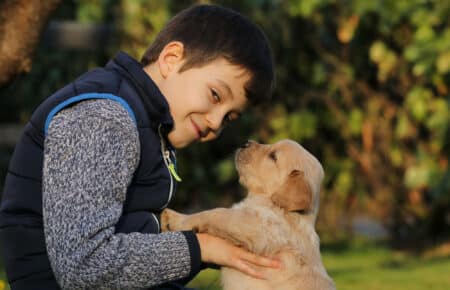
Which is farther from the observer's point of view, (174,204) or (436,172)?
(174,204)

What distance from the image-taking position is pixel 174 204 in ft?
31.0

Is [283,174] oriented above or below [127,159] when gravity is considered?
below

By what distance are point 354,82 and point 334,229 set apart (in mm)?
1906

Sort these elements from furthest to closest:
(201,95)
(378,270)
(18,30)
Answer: (378,270), (18,30), (201,95)

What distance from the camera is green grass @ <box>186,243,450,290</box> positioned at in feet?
21.8

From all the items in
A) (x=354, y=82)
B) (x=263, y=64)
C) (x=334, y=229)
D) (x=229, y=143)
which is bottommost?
(x=334, y=229)

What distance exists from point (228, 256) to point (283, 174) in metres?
0.76

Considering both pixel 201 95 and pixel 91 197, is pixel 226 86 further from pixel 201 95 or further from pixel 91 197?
pixel 91 197

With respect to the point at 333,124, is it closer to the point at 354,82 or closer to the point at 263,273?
the point at 354,82

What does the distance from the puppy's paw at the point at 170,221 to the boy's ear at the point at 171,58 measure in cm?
55

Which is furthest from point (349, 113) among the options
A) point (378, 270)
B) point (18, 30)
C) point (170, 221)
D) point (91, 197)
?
point (91, 197)

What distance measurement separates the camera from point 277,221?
11.1ft

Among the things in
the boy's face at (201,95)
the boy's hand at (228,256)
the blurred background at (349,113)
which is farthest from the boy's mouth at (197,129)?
the blurred background at (349,113)

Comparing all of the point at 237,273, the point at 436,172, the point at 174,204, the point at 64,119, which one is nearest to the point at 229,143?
the point at 174,204
